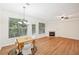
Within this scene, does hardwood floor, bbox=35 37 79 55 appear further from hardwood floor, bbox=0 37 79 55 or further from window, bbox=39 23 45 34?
window, bbox=39 23 45 34

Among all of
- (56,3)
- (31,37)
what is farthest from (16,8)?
(56,3)

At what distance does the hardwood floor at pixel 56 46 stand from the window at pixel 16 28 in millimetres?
224

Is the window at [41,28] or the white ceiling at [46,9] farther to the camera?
the window at [41,28]

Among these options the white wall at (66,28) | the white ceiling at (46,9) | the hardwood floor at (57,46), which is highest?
the white ceiling at (46,9)

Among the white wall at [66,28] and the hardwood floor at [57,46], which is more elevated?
the white wall at [66,28]

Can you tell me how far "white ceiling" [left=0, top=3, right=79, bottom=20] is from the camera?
1.62m

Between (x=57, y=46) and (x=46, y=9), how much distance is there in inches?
24.4

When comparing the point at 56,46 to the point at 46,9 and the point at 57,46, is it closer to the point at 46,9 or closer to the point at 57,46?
the point at 57,46

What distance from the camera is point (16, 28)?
166cm

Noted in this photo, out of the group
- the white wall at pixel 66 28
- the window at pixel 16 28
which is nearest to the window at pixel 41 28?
the white wall at pixel 66 28

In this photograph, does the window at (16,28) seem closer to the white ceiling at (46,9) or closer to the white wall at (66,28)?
the white ceiling at (46,9)

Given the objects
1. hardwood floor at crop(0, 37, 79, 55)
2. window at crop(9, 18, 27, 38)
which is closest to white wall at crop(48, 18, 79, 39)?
hardwood floor at crop(0, 37, 79, 55)

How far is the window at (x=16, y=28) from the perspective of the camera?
1621 millimetres
